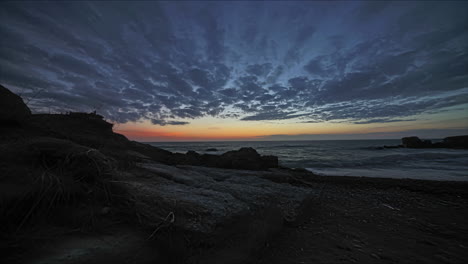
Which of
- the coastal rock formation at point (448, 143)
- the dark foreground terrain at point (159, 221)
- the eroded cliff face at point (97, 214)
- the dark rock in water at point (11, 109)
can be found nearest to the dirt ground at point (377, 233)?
the dark foreground terrain at point (159, 221)

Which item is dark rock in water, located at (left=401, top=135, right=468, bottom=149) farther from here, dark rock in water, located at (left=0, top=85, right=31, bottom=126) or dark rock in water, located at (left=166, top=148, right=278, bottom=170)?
dark rock in water, located at (left=0, top=85, right=31, bottom=126)

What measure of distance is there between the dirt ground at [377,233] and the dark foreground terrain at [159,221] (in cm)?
2

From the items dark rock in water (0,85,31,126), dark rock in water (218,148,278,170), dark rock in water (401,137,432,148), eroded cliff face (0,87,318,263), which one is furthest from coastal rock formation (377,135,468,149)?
dark rock in water (0,85,31,126)

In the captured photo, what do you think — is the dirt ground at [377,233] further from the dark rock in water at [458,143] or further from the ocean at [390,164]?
the dark rock in water at [458,143]

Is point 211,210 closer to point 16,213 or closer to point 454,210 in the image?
point 16,213

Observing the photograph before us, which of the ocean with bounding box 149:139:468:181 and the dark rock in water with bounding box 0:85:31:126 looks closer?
the dark rock in water with bounding box 0:85:31:126

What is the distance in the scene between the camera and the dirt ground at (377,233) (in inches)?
98.4

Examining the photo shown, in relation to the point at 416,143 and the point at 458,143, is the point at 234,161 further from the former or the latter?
the point at 458,143

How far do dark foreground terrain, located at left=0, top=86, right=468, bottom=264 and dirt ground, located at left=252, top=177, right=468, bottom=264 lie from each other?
2 cm

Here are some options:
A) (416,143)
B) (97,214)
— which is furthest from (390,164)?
(416,143)

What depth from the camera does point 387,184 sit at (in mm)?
7625

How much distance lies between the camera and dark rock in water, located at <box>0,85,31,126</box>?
2797 mm

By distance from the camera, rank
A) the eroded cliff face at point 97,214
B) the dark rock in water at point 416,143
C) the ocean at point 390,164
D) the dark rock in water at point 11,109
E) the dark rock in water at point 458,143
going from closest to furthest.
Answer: the eroded cliff face at point 97,214 → the dark rock in water at point 11,109 → the ocean at point 390,164 → the dark rock in water at point 458,143 → the dark rock in water at point 416,143

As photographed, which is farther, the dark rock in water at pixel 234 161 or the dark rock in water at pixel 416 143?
the dark rock in water at pixel 416 143
